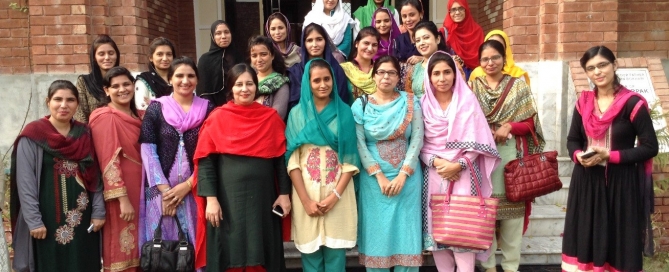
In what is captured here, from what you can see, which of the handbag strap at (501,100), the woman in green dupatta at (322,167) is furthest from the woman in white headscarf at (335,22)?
the handbag strap at (501,100)

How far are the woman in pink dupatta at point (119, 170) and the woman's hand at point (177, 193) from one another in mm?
241

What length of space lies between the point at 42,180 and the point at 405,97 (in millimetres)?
2124

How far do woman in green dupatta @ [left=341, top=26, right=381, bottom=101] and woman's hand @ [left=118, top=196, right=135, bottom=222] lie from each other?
1.60 m

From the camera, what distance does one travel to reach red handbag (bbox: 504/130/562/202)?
3137mm

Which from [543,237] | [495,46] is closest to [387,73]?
[495,46]

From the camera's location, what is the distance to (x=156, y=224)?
292 centimetres

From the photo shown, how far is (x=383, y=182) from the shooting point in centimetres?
296

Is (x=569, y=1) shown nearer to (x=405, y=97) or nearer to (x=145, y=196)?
(x=405, y=97)

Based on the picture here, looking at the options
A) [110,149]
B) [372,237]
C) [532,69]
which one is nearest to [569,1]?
[532,69]

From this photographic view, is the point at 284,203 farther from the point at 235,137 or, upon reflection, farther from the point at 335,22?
the point at 335,22

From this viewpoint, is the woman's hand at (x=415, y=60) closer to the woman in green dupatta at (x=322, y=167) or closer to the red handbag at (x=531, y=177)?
the woman in green dupatta at (x=322, y=167)

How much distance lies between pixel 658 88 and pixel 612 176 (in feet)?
8.49

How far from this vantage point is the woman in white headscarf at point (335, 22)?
431cm

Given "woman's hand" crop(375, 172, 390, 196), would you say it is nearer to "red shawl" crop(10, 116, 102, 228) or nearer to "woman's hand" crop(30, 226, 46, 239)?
"red shawl" crop(10, 116, 102, 228)
